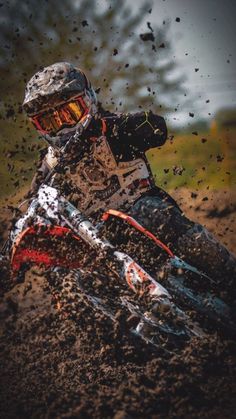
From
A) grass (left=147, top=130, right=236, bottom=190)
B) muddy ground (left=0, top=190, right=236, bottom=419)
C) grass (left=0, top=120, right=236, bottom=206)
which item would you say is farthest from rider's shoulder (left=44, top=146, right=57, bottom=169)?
grass (left=147, top=130, right=236, bottom=190)

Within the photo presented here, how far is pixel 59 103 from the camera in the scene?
397cm

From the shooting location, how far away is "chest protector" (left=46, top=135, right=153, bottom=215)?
4223mm

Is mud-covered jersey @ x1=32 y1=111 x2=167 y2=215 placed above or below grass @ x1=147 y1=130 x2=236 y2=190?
below

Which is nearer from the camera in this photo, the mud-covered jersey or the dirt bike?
the dirt bike

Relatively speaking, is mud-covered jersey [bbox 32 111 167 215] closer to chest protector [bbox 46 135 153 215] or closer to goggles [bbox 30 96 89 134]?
chest protector [bbox 46 135 153 215]

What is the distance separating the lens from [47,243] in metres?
3.44

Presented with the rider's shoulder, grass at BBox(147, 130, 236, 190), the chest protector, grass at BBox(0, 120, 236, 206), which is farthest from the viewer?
grass at BBox(147, 130, 236, 190)

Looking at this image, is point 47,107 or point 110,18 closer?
point 47,107

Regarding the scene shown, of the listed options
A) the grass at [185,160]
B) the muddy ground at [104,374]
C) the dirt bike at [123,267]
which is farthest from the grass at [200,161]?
the muddy ground at [104,374]

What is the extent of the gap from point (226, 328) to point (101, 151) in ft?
6.62

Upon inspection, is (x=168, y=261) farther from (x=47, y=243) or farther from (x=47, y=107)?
(x=47, y=107)

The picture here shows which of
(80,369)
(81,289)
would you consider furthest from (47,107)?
(80,369)

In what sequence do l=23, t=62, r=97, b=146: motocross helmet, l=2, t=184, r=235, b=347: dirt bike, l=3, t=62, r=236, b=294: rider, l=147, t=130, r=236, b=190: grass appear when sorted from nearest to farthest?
l=2, t=184, r=235, b=347: dirt bike, l=3, t=62, r=236, b=294: rider, l=23, t=62, r=97, b=146: motocross helmet, l=147, t=130, r=236, b=190: grass

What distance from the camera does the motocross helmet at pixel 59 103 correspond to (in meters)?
3.97
